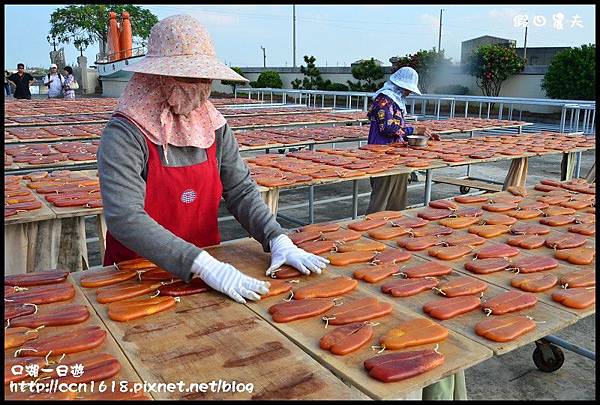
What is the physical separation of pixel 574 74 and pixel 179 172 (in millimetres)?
18187

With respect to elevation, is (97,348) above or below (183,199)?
below

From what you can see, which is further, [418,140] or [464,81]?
[464,81]

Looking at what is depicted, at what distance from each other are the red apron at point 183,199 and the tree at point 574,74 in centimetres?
1757

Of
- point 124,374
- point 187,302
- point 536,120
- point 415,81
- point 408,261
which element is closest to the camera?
point 124,374

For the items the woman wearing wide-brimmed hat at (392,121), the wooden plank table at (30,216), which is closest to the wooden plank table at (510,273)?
the wooden plank table at (30,216)

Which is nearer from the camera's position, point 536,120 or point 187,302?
point 187,302

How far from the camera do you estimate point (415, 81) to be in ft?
19.0

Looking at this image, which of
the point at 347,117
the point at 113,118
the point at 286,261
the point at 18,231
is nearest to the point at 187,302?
the point at 286,261

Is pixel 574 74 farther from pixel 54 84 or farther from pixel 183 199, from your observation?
pixel 183 199

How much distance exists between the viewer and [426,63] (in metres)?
22.1

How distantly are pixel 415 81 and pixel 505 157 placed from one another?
52.8 inches

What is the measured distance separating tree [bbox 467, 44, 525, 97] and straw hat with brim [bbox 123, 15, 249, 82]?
20.0 meters

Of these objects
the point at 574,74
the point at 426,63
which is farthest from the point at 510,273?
the point at 426,63

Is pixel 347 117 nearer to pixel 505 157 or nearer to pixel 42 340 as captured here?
pixel 505 157
